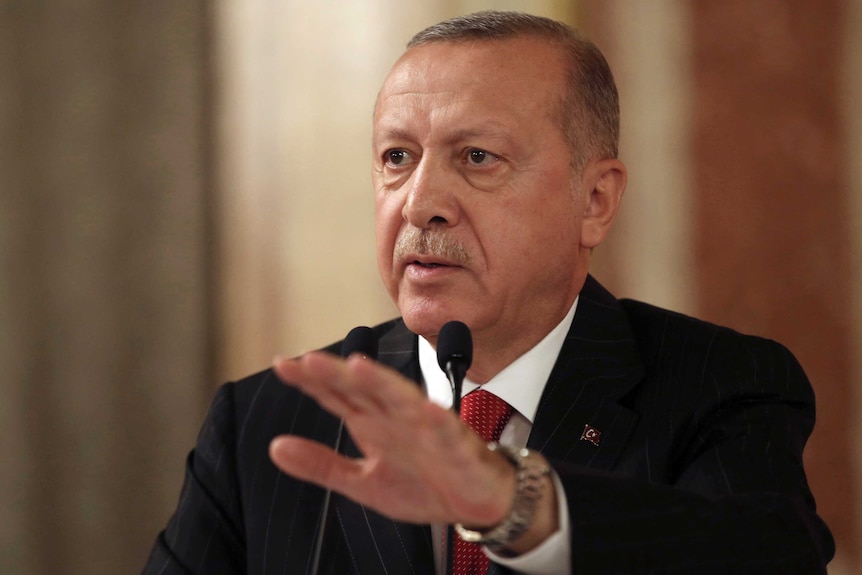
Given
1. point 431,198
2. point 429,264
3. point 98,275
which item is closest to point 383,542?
point 429,264

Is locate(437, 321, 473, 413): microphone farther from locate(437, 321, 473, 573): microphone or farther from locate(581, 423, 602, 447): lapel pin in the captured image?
locate(581, 423, 602, 447): lapel pin

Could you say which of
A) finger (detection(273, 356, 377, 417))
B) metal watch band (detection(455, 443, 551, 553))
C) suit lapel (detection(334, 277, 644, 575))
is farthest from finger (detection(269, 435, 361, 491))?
suit lapel (detection(334, 277, 644, 575))

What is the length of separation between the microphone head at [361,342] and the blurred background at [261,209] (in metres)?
1.99

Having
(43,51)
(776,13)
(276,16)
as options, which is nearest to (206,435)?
(43,51)

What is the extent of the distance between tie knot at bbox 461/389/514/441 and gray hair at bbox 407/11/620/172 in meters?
0.52

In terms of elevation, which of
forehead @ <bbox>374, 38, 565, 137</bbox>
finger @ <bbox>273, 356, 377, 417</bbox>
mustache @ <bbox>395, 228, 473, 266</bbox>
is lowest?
mustache @ <bbox>395, 228, 473, 266</bbox>

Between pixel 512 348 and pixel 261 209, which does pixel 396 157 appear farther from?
pixel 261 209

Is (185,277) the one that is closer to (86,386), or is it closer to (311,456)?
(86,386)

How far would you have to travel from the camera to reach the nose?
78.1 inches

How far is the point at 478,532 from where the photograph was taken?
132 centimetres

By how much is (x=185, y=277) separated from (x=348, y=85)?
91 cm

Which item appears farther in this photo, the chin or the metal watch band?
the chin

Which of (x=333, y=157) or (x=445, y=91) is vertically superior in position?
(x=445, y=91)

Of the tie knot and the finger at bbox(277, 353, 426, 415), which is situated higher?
the finger at bbox(277, 353, 426, 415)
